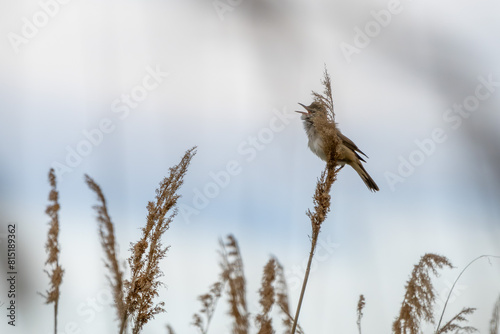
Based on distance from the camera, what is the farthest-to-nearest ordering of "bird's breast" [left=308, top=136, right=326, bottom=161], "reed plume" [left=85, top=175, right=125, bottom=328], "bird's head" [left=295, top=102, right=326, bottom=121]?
"bird's breast" [left=308, top=136, right=326, bottom=161] → "bird's head" [left=295, top=102, right=326, bottom=121] → "reed plume" [left=85, top=175, right=125, bottom=328]

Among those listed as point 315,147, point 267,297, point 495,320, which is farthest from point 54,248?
point 315,147

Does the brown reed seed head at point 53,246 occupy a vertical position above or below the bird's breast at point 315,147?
below

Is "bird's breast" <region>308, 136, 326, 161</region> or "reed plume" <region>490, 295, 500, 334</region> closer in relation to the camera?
"reed plume" <region>490, 295, 500, 334</region>

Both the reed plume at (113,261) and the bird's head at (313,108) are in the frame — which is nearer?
the reed plume at (113,261)

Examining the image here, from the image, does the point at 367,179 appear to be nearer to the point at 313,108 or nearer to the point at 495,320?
the point at 313,108

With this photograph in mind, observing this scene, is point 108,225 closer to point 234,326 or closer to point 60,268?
point 60,268

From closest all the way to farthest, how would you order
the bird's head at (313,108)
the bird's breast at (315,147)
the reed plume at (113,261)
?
the reed plume at (113,261) < the bird's head at (313,108) < the bird's breast at (315,147)

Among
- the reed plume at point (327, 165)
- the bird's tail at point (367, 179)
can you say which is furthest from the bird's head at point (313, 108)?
the bird's tail at point (367, 179)

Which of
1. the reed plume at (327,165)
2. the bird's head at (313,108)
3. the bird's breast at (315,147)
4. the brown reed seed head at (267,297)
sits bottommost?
the brown reed seed head at (267,297)

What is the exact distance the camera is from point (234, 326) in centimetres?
139

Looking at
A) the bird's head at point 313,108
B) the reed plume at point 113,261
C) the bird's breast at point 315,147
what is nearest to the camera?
the reed plume at point 113,261

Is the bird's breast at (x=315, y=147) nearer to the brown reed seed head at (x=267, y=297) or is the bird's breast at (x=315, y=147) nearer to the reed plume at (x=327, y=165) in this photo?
the reed plume at (x=327, y=165)

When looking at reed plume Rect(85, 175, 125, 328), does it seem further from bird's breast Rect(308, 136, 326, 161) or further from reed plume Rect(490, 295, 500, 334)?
bird's breast Rect(308, 136, 326, 161)

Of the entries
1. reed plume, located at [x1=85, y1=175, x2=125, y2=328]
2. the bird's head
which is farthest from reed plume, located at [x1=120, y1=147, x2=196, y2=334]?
the bird's head
